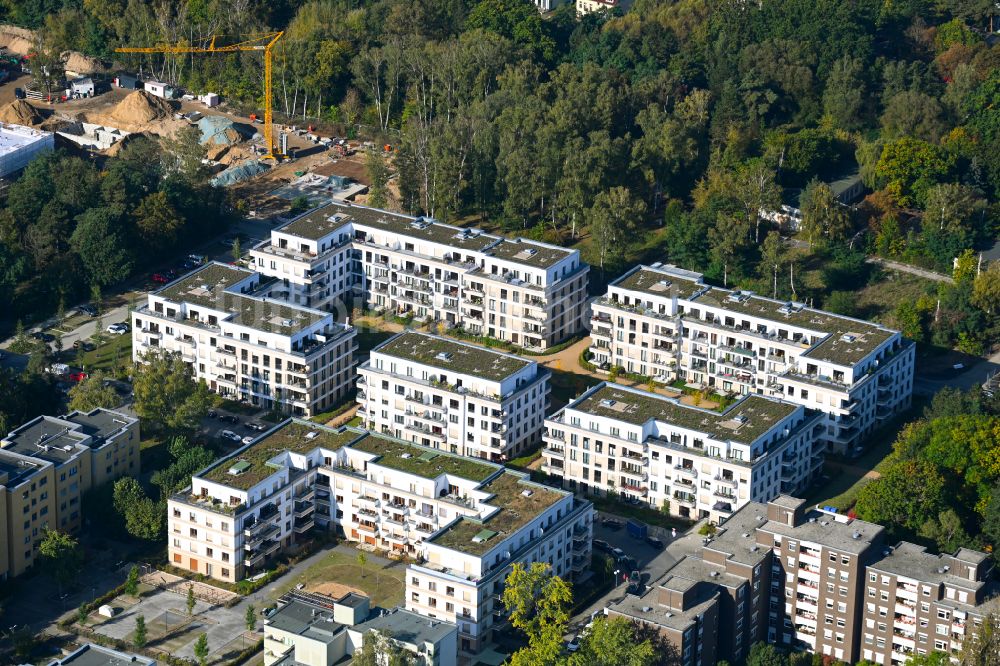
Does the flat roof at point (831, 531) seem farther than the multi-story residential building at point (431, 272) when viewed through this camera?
No

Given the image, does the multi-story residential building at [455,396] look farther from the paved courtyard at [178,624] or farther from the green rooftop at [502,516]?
the paved courtyard at [178,624]

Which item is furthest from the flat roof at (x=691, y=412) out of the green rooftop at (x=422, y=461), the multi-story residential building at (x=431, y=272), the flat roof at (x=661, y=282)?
the multi-story residential building at (x=431, y=272)

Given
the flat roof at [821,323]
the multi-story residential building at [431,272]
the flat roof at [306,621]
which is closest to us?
the flat roof at [306,621]

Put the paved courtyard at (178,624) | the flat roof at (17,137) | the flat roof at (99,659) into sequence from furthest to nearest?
the flat roof at (17,137)
the paved courtyard at (178,624)
the flat roof at (99,659)

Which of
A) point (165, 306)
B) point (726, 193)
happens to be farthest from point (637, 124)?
point (165, 306)

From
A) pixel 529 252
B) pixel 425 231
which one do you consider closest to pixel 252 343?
pixel 425 231

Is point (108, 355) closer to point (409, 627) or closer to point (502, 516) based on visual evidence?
point (502, 516)
